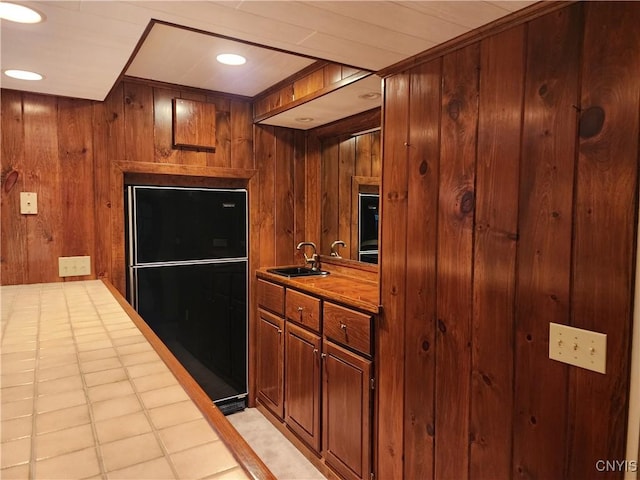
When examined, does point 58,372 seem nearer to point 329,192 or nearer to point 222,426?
point 222,426

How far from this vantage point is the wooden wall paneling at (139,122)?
2.76 metres

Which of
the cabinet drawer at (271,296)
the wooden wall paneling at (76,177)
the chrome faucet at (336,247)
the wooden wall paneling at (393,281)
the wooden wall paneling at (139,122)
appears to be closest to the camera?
the wooden wall paneling at (393,281)

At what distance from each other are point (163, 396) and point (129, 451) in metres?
0.23

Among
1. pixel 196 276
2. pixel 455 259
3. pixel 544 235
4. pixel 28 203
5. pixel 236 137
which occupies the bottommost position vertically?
pixel 196 276

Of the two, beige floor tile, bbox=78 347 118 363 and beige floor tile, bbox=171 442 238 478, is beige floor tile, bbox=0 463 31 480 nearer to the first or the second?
beige floor tile, bbox=171 442 238 478

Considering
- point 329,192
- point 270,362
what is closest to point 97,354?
point 270,362

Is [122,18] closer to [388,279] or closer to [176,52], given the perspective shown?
[176,52]

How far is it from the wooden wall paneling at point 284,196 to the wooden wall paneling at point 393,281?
153 cm

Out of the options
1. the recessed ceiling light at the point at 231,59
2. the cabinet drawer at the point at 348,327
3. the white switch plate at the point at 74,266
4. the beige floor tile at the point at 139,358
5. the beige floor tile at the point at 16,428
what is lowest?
the cabinet drawer at the point at 348,327

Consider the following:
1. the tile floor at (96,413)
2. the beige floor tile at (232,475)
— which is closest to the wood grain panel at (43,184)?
the tile floor at (96,413)

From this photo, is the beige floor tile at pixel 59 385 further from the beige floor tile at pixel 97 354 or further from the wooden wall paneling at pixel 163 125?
the wooden wall paneling at pixel 163 125

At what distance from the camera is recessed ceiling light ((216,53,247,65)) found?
7.55 ft

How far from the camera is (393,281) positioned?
1.96 metres

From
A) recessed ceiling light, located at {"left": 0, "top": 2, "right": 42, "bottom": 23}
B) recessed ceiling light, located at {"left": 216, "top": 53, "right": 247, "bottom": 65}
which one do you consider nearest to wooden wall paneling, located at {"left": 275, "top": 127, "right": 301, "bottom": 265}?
recessed ceiling light, located at {"left": 216, "top": 53, "right": 247, "bottom": 65}
